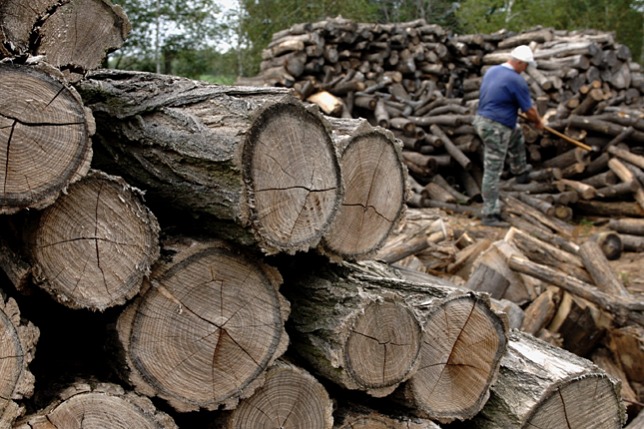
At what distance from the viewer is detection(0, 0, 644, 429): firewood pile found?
7.79 feet

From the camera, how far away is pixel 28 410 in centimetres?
242

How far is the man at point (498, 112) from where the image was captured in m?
8.28

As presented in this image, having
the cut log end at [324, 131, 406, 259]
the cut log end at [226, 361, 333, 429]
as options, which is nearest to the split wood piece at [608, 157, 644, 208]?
the cut log end at [324, 131, 406, 259]

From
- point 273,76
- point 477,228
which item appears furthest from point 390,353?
point 273,76

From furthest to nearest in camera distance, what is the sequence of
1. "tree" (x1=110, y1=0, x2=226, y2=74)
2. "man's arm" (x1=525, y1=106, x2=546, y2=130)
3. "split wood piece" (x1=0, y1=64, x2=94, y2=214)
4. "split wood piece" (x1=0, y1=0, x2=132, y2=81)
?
"tree" (x1=110, y1=0, x2=226, y2=74), "man's arm" (x1=525, y1=106, x2=546, y2=130), "split wood piece" (x1=0, y1=0, x2=132, y2=81), "split wood piece" (x1=0, y1=64, x2=94, y2=214)

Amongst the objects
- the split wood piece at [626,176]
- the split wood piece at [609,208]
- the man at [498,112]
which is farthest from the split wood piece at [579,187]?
the man at [498,112]

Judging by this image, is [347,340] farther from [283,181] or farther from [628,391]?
[628,391]

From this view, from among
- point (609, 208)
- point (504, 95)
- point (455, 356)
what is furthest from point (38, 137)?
point (609, 208)

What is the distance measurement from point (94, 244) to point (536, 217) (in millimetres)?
7455

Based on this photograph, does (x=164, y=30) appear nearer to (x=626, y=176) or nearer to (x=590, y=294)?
(x=626, y=176)

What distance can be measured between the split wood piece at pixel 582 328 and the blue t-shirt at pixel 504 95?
3.54 meters

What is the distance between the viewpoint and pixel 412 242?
6.08m

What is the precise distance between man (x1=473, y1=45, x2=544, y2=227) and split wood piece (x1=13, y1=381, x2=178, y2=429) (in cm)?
667

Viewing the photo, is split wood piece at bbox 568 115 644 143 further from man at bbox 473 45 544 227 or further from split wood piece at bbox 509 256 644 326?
split wood piece at bbox 509 256 644 326
